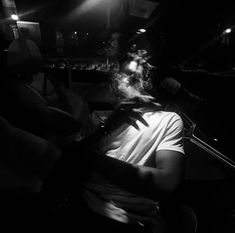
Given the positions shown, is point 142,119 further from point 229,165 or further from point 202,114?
point 202,114

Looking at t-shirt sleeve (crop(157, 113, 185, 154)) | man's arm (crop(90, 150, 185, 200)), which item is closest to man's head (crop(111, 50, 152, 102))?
t-shirt sleeve (crop(157, 113, 185, 154))

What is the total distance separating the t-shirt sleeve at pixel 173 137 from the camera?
4.35ft

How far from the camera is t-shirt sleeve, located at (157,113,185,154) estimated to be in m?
1.32

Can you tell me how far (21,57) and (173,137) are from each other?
144 cm

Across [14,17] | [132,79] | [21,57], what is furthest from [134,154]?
[14,17]

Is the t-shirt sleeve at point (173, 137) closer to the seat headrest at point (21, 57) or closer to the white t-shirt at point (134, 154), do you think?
the white t-shirt at point (134, 154)

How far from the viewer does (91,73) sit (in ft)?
14.1

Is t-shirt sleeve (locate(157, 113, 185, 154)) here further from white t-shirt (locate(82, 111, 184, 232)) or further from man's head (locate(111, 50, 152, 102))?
man's head (locate(111, 50, 152, 102))

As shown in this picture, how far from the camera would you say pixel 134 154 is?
1397mm

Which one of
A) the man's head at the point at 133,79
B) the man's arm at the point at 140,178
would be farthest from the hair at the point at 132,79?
the man's arm at the point at 140,178

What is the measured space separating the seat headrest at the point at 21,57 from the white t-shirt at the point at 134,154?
1040mm

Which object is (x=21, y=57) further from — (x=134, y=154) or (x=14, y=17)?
(x=14, y=17)

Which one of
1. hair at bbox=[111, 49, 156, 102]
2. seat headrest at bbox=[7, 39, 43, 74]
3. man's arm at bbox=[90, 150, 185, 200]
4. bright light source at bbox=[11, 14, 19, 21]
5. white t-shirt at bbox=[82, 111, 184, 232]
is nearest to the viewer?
man's arm at bbox=[90, 150, 185, 200]

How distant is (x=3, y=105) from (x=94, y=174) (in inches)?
31.5
